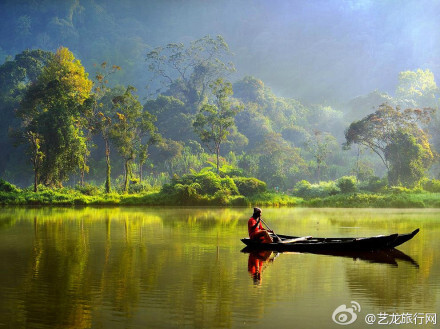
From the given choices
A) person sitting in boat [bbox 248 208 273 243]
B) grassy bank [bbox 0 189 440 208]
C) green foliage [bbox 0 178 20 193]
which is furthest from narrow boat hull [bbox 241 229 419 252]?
green foliage [bbox 0 178 20 193]

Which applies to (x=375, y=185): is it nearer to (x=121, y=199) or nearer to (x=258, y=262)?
(x=121, y=199)

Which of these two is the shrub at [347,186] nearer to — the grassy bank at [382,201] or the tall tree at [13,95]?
the grassy bank at [382,201]

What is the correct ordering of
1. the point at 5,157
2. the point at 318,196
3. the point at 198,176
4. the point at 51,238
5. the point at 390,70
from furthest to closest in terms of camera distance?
the point at 390,70 → the point at 5,157 → the point at 318,196 → the point at 198,176 → the point at 51,238

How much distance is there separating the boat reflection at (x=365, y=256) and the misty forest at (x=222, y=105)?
25657 millimetres

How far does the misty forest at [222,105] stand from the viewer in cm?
4478

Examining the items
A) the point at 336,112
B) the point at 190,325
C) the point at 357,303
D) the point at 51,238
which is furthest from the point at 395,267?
the point at 336,112

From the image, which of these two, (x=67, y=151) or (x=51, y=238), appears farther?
(x=67, y=151)

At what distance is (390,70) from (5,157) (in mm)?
73714

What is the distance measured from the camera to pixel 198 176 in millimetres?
43438

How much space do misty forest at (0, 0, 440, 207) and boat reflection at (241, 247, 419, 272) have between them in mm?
25657

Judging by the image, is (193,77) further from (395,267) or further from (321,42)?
(395,267)

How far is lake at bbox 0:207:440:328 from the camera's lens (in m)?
8.50

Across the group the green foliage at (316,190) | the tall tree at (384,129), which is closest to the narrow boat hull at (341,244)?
the green foliage at (316,190)

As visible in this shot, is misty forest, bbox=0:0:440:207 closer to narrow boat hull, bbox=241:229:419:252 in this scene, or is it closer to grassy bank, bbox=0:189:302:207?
grassy bank, bbox=0:189:302:207
